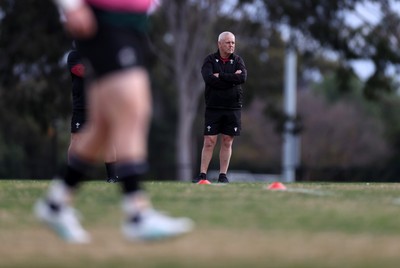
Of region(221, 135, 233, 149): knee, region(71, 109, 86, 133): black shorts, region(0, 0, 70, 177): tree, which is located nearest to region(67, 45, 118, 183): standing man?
region(71, 109, 86, 133): black shorts

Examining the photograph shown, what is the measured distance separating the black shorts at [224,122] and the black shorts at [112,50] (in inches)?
322

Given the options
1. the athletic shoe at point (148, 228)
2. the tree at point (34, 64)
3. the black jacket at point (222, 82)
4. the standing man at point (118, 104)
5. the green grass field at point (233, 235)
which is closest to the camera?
the green grass field at point (233, 235)

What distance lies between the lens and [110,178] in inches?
555

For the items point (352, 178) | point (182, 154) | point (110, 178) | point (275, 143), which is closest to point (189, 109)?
point (182, 154)

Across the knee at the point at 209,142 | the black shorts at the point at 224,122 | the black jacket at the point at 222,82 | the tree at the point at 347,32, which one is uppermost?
the tree at the point at 347,32

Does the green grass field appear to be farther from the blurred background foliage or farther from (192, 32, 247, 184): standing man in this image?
the blurred background foliage

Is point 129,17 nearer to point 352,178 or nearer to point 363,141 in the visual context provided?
point 352,178

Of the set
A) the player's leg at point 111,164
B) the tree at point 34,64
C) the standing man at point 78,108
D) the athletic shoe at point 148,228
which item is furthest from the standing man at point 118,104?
the tree at point 34,64

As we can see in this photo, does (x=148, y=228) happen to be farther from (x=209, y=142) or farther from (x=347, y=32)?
(x=347, y=32)

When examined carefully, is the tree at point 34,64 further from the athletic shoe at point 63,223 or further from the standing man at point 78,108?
the athletic shoe at point 63,223

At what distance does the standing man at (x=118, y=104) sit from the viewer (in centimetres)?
645

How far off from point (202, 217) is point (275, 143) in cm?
6465

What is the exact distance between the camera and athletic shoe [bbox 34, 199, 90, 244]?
6672mm

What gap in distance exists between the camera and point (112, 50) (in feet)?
21.6
